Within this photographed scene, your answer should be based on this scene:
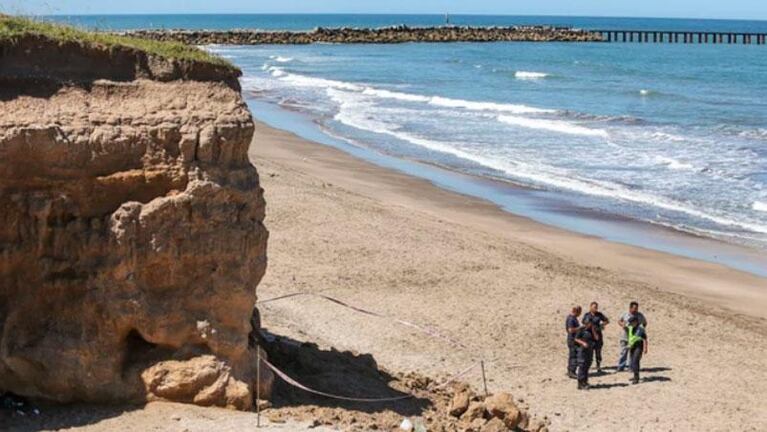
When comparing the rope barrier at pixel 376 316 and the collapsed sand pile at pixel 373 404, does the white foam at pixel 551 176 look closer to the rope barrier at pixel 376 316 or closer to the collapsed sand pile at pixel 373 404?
the rope barrier at pixel 376 316

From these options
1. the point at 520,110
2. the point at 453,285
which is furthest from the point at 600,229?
the point at 520,110

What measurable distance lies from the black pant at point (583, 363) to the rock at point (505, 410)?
9.27 feet

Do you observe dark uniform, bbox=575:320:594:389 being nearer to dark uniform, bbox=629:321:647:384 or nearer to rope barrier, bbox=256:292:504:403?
dark uniform, bbox=629:321:647:384

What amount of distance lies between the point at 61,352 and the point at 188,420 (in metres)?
1.55

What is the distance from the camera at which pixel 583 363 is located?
16.1m

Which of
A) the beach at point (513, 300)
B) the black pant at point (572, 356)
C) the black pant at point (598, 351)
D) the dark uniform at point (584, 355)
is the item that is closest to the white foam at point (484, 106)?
the beach at point (513, 300)

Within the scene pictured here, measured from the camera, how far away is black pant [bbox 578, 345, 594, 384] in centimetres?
1605

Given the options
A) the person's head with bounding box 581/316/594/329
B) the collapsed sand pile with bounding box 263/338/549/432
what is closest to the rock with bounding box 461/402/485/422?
the collapsed sand pile with bounding box 263/338/549/432

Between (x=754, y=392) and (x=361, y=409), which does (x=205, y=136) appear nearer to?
(x=361, y=409)

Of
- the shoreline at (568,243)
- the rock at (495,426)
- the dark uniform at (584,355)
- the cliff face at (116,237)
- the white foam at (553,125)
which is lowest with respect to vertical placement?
the white foam at (553,125)

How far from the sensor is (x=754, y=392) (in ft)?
53.7

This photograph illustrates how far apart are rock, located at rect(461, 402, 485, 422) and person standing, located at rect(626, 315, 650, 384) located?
3.93 m

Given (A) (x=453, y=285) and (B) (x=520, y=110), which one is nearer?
(A) (x=453, y=285)

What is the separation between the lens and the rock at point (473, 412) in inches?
522
